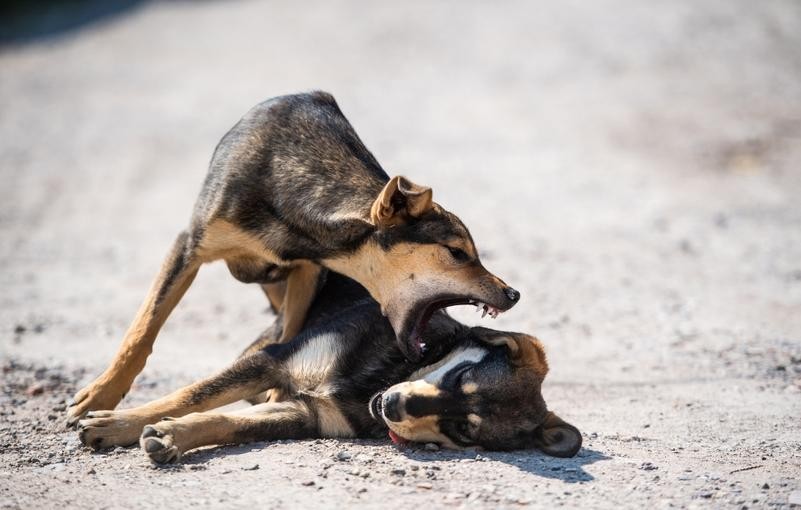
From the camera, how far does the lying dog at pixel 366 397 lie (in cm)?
596

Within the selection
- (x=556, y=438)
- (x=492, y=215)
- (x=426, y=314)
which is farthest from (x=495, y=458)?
(x=492, y=215)

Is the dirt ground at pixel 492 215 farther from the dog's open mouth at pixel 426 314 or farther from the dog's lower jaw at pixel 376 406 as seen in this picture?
the dog's open mouth at pixel 426 314

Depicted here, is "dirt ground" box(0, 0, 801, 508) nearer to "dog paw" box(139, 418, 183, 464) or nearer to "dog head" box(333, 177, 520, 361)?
"dog paw" box(139, 418, 183, 464)

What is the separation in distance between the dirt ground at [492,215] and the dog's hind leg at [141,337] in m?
0.29

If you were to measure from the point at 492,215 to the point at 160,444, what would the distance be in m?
8.95

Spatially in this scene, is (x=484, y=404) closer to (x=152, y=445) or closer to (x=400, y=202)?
(x=400, y=202)

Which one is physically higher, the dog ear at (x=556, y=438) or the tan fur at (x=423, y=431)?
the dog ear at (x=556, y=438)

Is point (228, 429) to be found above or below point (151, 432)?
above

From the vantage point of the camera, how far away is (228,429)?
617cm

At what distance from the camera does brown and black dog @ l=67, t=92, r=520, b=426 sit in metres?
6.12

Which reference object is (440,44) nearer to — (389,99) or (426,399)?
(389,99)

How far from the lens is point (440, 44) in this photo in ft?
74.2

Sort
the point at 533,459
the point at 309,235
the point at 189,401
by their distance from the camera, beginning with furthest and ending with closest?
the point at 309,235 → the point at 189,401 → the point at 533,459

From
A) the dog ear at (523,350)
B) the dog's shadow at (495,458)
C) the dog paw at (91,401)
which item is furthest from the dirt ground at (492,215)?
the dog ear at (523,350)
